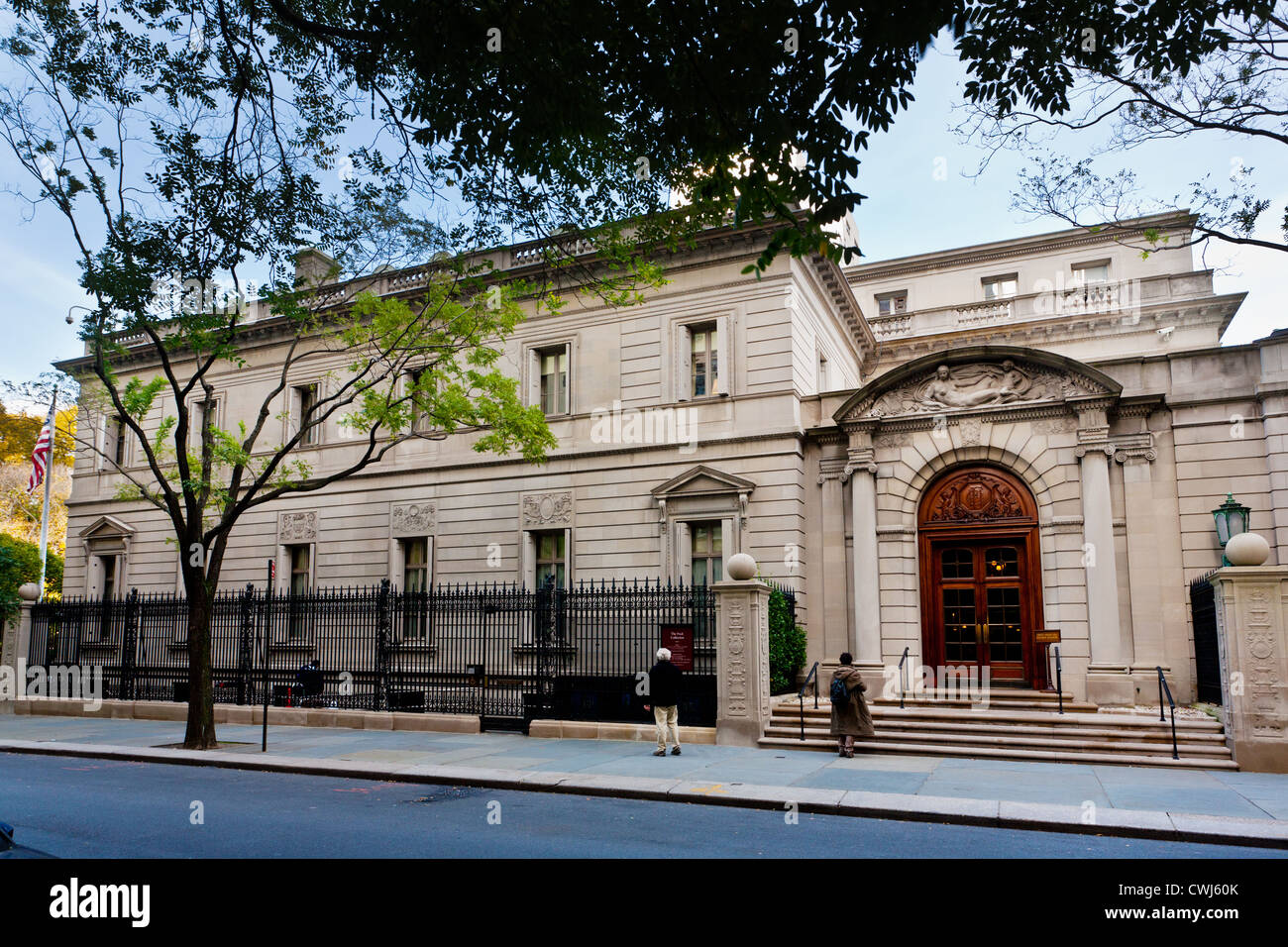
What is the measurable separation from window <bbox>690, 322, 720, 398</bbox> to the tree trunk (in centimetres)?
1239

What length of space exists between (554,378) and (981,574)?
12460mm

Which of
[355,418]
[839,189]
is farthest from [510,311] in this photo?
[839,189]

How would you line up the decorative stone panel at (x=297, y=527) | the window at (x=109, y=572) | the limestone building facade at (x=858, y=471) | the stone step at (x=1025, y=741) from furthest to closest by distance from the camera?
the window at (x=109, y=572)
the decorative stone panel at (x=297, y=527)
the limestone building facade at (x=858, y=471)
the stone step at (x=1025, y=741)

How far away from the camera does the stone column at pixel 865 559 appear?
20016 mm

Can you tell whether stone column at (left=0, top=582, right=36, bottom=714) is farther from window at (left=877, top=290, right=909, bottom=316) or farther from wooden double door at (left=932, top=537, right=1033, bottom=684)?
window at (left=877, top=290, right=909, bottom=316)

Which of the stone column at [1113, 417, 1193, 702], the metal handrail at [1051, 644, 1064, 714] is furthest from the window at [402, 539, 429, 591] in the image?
the stone column at [1113, 417, 1193, 702]

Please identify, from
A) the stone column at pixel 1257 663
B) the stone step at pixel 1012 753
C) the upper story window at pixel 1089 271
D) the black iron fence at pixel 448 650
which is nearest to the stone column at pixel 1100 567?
the stone step at pixel 1012 753

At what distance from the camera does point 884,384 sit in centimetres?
2077

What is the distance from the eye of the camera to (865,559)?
20531 millimetres

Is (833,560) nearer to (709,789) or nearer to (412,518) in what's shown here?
(709,789)

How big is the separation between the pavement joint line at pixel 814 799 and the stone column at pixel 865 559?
8.57 meters

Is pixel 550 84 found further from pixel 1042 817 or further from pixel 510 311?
pixel 510 311

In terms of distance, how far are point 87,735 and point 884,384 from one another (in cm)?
1875

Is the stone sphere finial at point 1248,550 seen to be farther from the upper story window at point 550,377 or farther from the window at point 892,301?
the window at point 892,301
